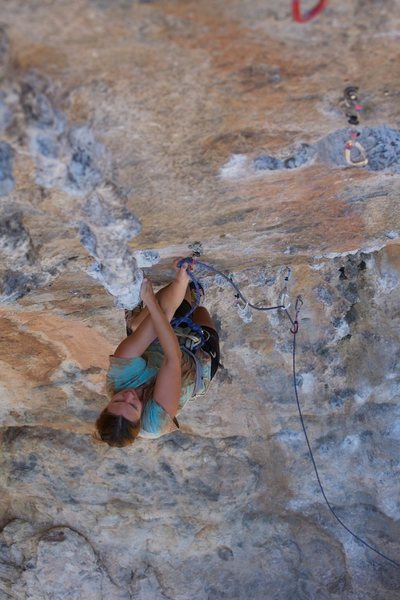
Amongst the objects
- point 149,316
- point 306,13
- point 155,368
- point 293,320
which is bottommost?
point 293,320

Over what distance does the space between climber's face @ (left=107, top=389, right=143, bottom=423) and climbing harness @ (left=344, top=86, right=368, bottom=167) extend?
77 cm

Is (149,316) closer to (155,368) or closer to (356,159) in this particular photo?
(155,368)

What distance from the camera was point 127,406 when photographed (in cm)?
162

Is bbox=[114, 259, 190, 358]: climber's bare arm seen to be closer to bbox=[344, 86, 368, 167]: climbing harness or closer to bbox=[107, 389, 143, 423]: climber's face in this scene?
bbox=[107, 389, 143, 423]: climber's face

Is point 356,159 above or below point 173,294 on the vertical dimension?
above

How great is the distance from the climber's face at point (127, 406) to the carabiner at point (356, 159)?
77 centimetres

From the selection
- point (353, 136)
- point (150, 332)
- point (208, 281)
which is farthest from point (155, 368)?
point (353, 136)

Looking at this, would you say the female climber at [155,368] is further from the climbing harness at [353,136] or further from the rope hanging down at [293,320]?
the climbing harness at [353,136]

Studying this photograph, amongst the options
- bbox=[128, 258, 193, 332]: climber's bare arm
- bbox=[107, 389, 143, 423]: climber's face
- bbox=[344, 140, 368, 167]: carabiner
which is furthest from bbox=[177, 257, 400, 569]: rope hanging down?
bbox=[344, 140, 368, 167]: carabiner

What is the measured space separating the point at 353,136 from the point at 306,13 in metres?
0.32

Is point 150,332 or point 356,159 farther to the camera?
point 150,332

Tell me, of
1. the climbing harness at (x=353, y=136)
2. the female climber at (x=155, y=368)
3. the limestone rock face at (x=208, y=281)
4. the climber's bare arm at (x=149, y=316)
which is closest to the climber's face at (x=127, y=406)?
the female climber at (x=155, y=368)

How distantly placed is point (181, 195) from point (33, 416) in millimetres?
1488

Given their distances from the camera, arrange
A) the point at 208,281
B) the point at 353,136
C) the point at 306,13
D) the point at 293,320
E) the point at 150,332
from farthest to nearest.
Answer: the point at 293,320
the point at 208,281
the point at 150,332
the point at 353,136
the point at 306,13
